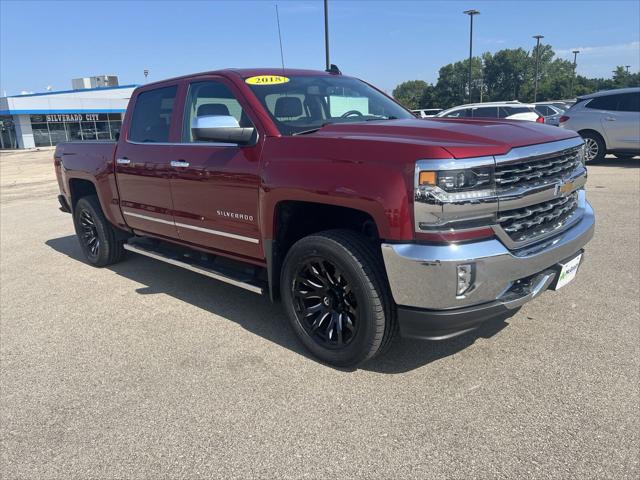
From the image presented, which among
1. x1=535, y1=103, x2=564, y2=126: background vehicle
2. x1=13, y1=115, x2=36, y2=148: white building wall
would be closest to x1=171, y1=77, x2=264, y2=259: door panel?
x1=535, y1=103, x2=564, y2=126: background vehicle

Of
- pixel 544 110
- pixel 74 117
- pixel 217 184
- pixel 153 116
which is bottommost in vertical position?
pixel 217 184

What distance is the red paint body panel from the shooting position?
2.79m

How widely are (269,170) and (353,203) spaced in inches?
30.2

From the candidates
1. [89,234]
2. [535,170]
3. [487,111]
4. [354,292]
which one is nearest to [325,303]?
[354,292]

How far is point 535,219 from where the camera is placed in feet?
10.0

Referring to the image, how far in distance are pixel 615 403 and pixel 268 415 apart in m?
1.91

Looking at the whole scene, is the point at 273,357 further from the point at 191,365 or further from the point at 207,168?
the point at 207,168

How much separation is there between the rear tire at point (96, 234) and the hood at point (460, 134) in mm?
3353

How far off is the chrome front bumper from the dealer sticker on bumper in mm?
315

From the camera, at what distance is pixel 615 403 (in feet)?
9.21

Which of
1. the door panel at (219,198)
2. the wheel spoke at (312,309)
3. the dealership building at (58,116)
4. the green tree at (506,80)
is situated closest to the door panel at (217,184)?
the door panel at (219,198)

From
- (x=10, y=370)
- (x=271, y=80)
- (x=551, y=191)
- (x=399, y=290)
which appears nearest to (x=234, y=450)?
(x=399, y=290)

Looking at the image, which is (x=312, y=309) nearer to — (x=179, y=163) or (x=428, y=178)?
(x=428, y=178)

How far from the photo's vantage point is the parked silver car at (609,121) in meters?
11.8
